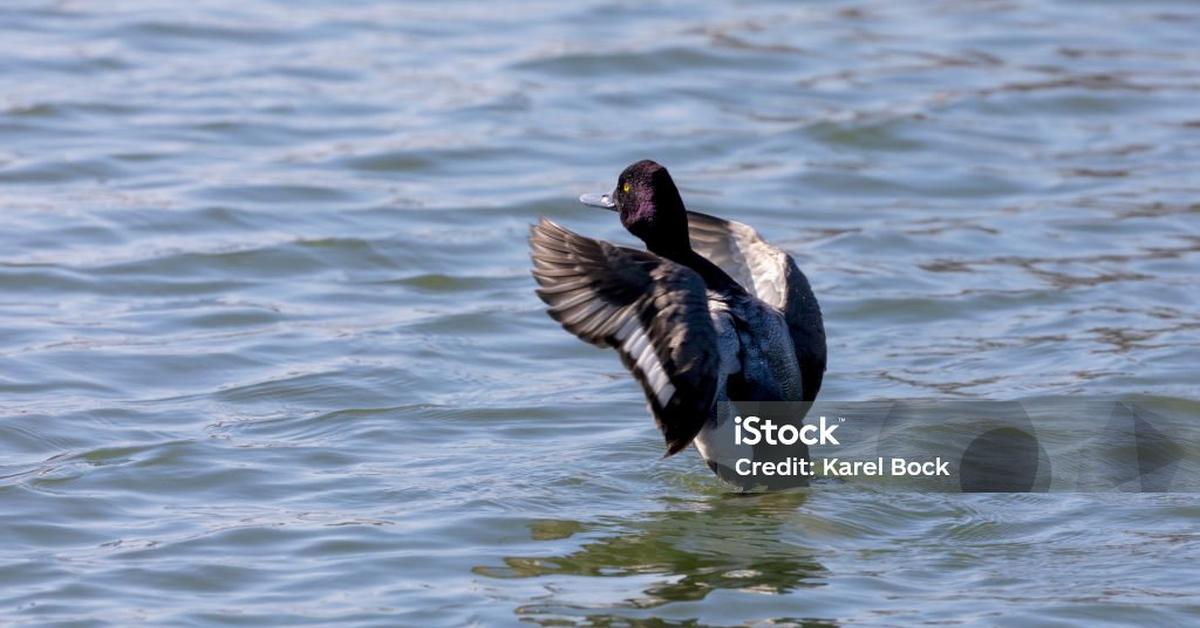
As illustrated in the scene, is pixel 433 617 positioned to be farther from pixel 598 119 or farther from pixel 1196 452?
pixel 598 119

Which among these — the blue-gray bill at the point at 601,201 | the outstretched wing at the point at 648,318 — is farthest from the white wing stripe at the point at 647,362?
the blue-gray bill at the point at 601,201

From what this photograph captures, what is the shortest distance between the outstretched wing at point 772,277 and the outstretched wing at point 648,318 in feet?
2.77

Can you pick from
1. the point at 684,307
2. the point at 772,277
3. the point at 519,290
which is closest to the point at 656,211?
the point at 772,277

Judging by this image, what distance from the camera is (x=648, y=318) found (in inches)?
261

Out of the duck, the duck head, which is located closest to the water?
the duck

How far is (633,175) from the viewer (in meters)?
7.50

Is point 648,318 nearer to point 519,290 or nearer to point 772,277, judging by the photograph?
point 772,277

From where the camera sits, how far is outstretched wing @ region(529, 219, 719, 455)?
6.61 meters

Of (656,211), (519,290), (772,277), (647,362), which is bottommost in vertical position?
(519,290)

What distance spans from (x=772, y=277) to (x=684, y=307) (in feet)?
4.01

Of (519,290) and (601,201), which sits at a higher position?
(601,201)

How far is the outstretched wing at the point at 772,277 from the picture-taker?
24.5ft

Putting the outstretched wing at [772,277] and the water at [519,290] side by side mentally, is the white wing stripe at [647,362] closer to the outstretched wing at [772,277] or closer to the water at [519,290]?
the water at [519,290]

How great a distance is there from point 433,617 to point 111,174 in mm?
6758
